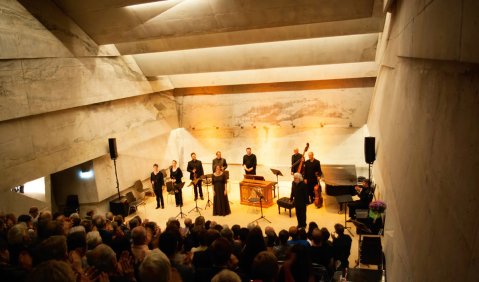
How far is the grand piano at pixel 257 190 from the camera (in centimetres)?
1054

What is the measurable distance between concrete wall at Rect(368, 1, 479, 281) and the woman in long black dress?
232 inches

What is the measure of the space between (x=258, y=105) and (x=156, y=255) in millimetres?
10095

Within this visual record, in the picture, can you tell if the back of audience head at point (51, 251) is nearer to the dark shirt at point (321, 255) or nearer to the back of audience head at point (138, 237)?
the back of audience head at point (138, 237)

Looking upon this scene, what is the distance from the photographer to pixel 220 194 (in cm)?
1027

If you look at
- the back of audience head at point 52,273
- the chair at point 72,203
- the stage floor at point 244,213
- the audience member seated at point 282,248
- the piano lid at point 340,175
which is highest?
the back of audience head at point 52,273

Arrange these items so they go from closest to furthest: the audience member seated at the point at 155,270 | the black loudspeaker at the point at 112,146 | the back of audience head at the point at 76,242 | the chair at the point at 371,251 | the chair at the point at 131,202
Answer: the audience member seated at the point at 155,270 → the back of audience head at the point at 76,242 → the chair at the point at 371,251 → the black loudspeaker at the point at 112,146 → the chair at the point at 131,202

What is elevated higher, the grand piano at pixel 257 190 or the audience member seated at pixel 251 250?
the audience member seated at pixel 251 250

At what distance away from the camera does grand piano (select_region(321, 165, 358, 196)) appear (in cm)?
1023

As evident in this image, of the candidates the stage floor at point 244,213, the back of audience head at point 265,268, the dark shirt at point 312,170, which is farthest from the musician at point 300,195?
the back of audience head at point 265,268

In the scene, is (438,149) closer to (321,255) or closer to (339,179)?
(321,255)

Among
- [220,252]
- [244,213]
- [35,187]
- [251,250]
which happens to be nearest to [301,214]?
[244,213]

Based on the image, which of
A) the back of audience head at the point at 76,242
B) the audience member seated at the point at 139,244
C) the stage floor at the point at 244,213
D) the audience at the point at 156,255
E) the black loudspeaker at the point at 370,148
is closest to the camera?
the audience at the point at 156,255

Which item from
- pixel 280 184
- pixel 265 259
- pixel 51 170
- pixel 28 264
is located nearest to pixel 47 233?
pixel 28 264

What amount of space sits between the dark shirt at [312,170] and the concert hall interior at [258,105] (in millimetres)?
825
